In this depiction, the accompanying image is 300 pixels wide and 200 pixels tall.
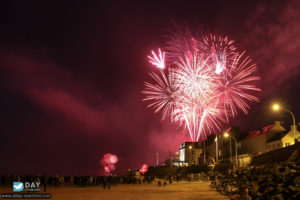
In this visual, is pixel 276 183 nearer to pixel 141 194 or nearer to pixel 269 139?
pixel 141 194

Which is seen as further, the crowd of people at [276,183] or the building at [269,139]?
the building at [269,139]

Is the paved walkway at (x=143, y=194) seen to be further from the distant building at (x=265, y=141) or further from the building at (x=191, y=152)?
the building at (x=191, y=152)

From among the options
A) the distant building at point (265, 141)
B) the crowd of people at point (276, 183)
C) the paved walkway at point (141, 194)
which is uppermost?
the distant building at point (265, 141)

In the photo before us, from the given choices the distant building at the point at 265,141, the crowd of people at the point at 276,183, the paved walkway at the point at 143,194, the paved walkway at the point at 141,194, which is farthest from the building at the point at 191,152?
the crowd of people at the point at 276,183

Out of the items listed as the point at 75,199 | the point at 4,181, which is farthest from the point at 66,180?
the point at 75,199

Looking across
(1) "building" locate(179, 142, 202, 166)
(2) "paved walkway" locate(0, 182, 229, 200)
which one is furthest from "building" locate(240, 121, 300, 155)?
(1) "building" locate(179, 142, 202, 166)

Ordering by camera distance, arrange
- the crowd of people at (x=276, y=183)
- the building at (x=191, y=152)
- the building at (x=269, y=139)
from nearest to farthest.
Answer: the crowd of people at (x=276, y=183) < the building at (x=269, y=139) < the building at (x=191, y=152)

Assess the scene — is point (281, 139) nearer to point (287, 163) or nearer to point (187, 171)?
point (187, 171)

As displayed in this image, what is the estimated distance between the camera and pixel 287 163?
7.79 metres

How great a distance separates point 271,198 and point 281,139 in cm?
5518

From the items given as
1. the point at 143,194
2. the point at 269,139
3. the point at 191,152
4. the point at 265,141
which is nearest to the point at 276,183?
the point at 143,194

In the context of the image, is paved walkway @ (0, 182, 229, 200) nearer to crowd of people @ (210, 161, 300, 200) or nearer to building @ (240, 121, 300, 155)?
crowd of people @ (210, 161, 300, 200)

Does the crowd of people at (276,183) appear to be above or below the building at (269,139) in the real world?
below

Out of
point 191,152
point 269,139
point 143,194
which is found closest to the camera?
point 143,194
